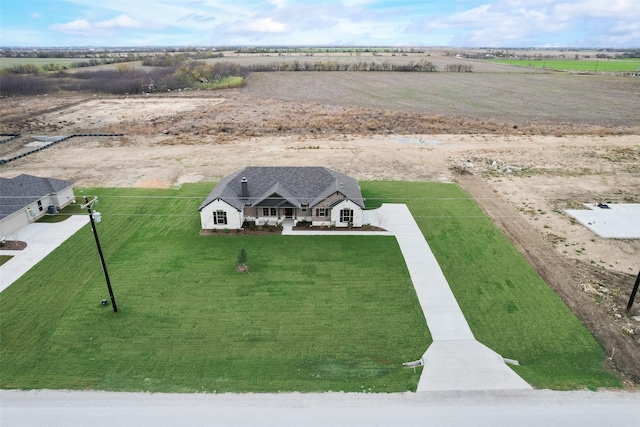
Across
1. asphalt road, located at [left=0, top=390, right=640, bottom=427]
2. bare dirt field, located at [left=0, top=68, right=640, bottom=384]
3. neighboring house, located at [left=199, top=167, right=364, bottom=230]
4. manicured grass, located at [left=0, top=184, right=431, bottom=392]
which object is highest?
neighboring house, located at [left=199, top=167, right=364, bottom=230]

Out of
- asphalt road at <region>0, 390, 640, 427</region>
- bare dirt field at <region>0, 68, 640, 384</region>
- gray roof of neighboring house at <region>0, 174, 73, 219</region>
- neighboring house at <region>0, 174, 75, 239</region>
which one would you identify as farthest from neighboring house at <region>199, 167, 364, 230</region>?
asphalt road at <region>0, 390, 640, 427</region>

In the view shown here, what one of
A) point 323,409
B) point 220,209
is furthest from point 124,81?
point 323,409

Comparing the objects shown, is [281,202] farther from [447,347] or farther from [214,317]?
[447,347]

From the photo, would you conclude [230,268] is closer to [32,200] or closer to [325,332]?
[325,332]

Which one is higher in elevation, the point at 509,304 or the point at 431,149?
the point at 431,149

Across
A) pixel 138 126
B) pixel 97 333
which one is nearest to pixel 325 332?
pixel 97 333

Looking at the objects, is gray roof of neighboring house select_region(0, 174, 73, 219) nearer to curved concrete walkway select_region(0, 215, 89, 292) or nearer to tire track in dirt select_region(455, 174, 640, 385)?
curved concrete walkway select_region(0, 215, 89, 292)
